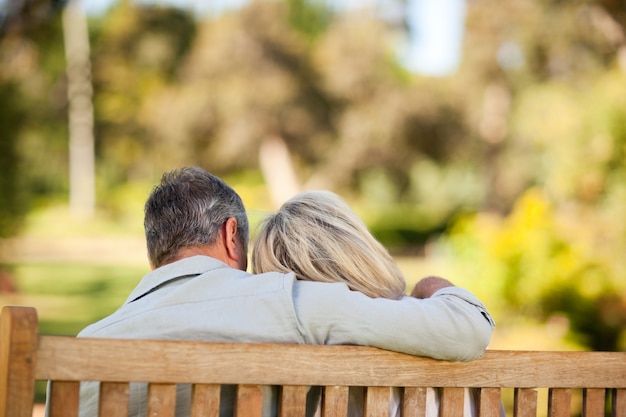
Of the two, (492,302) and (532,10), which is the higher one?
(532,10)

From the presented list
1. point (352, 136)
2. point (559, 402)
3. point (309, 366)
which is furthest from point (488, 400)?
point (352, 136)

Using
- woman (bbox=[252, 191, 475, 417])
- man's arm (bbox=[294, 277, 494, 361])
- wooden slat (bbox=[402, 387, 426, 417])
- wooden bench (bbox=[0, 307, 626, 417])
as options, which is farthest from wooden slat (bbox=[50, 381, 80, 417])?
wooden slat (bbox=[402, 387, 426, 417])

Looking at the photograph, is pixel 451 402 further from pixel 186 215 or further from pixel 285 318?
pixel 186 215

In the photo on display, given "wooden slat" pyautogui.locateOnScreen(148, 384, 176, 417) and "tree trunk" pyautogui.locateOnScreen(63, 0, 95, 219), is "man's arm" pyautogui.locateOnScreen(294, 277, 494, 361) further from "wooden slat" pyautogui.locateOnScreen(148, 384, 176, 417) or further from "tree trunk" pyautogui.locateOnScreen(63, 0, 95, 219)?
"tree trunk" pyautogui.locateOnScreen(63, 0, 95, 219)

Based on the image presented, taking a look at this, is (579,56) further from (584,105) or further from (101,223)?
(101,223)

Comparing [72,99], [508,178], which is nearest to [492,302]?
[508,178]

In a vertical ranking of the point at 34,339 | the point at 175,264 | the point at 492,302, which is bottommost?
the point at 34,339

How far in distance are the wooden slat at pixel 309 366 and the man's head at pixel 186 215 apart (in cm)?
43

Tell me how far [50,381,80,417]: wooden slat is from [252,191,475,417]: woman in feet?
1.92

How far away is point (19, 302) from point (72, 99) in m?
21.9

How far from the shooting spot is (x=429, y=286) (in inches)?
84.4

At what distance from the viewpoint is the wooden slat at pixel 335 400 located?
176 centimetres

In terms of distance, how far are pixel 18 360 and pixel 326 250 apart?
783mm

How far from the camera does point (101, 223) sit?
101 feet
